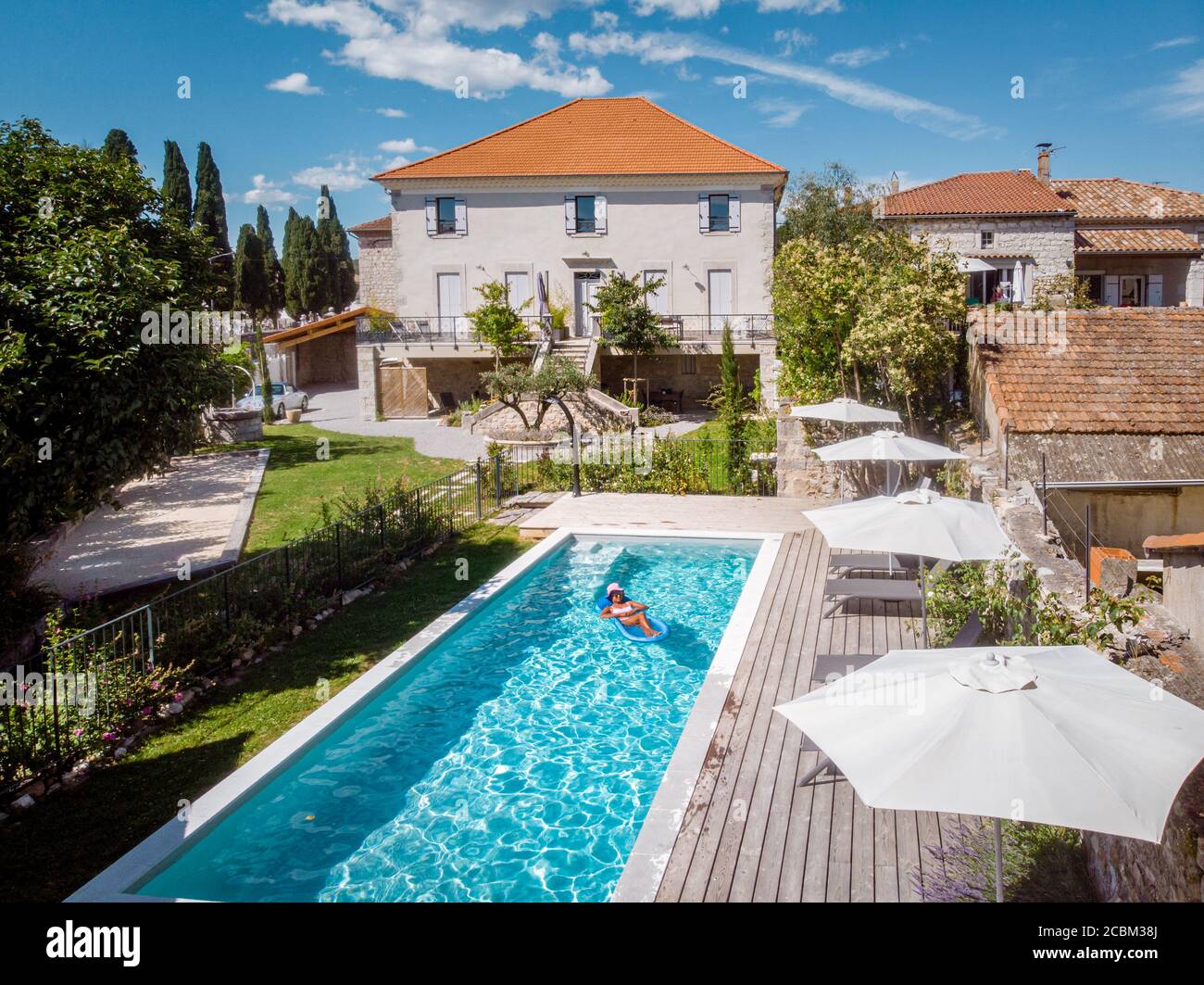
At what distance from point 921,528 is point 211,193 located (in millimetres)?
52863

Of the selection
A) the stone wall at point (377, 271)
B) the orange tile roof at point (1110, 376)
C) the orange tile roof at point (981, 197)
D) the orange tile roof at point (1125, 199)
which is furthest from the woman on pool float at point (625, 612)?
the orange tile roof at point (1125, 199)

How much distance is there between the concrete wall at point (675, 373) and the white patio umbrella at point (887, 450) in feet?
68.9

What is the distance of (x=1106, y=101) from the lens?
20.7 m

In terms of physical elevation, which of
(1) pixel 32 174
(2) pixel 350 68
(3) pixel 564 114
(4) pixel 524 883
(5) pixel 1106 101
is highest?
(3) pixel 564 114

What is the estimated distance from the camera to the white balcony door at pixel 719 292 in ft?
113

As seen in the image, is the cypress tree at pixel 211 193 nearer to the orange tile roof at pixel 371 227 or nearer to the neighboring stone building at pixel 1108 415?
the orange tile roof at pixel 371 227

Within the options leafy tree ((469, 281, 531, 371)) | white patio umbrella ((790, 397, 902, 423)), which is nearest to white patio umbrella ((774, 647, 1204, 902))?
white patio umbrella ((790, 397, 902, 423))

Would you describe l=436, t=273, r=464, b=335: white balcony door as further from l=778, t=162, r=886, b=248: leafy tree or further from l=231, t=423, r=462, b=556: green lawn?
l=778, t=162, r=886, b=248: leafy tree

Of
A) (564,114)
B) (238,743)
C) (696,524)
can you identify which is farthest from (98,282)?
(564,114)

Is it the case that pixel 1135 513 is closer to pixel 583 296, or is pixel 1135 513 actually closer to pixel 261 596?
pixel 261 596

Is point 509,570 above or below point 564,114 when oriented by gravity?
below

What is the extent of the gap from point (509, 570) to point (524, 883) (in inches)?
288
